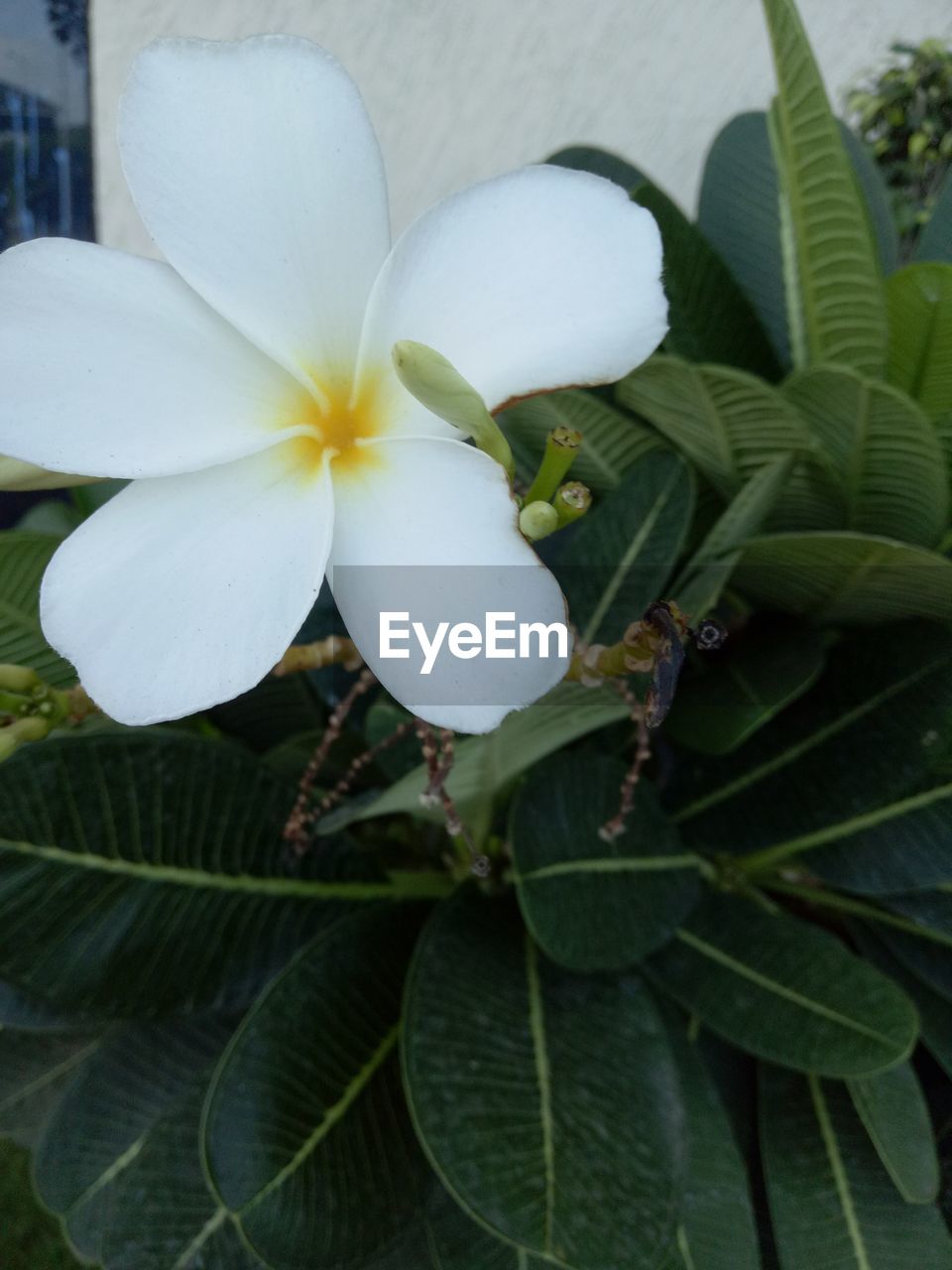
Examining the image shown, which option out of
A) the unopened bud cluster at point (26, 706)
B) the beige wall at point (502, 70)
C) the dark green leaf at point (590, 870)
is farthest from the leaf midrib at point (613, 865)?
the beige wall at point (502, 70)

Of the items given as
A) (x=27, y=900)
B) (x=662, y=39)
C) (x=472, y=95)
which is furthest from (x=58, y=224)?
(x=27, y=900)

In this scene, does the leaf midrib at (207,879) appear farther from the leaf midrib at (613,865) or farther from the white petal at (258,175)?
the white petal at (258,175)

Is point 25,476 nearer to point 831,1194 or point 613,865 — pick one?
point 613,865

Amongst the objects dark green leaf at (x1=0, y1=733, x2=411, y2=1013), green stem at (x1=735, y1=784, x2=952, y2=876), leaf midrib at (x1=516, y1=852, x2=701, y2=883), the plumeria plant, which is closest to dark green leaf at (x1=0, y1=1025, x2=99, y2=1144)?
the plumeria plant

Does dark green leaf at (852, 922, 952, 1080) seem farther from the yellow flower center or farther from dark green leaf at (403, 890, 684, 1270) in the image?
the yellow flower center

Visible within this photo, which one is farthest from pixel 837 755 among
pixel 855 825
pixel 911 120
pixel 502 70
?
pixel 911 120
